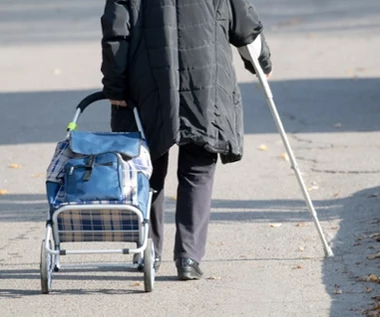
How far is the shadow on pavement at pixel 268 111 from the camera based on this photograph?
11086 mm

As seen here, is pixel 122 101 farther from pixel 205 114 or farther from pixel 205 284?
pixel 205 284

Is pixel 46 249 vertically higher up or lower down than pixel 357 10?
higher up

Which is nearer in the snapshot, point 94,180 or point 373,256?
point 94,180

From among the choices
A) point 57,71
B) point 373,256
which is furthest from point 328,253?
point 57,71

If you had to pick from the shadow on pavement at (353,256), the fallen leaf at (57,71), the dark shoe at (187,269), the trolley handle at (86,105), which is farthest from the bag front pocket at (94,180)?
the fallen leaf at (57,71)

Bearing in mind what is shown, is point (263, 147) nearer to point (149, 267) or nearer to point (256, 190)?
point (256, 190)

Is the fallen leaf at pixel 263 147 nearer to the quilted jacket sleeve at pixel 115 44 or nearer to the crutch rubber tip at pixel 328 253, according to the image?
the crutch rubber tip at pixel 328 253

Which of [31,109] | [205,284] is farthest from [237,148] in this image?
[31,109]

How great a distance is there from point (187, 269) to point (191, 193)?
43 centimetres

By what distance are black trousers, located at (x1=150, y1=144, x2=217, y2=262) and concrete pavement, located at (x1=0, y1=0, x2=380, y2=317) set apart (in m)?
0.22

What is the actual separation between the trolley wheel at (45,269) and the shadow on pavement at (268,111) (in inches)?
186

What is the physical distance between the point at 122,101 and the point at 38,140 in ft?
15.8

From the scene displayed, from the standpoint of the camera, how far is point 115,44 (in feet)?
19.5

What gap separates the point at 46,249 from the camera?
5855 millimetres
